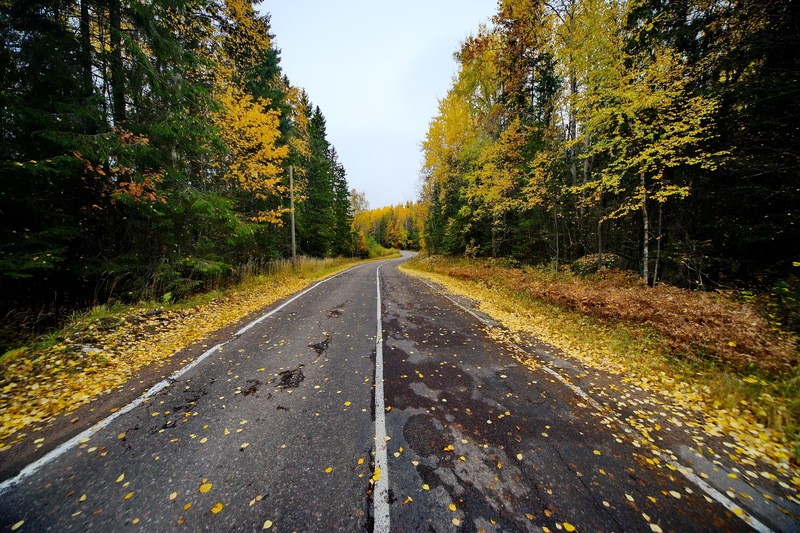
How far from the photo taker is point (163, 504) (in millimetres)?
2475

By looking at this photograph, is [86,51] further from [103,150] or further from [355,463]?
[355,463]

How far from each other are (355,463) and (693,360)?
255 inches

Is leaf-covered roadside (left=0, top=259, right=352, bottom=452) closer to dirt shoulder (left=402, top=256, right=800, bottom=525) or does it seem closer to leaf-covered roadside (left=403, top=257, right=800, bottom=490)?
dirt shoulder (left=402, top=256, right=800, bottom=525)

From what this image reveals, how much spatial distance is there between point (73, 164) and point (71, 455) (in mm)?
6239

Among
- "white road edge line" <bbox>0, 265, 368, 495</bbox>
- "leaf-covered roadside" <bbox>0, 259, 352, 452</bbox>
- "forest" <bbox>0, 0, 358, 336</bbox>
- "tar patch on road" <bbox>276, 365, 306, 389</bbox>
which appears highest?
"forest" <bbox>0, 0, 358, 336</bbox>

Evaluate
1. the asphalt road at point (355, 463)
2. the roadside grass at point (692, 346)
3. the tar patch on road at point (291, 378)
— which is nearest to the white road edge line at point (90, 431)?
the asphalt road at point (355, 463)

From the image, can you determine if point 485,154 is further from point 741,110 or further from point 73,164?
point 73,164

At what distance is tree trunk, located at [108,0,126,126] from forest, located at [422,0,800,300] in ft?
40.9

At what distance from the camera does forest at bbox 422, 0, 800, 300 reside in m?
6.66

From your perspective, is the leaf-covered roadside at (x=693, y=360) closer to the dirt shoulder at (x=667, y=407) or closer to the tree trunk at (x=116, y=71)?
the dirt shoulder at (x=667, y=407)

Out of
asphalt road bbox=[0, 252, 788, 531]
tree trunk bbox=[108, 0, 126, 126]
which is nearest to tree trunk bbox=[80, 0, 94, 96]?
tree trunk bbox=[108, 0, 126, 126]

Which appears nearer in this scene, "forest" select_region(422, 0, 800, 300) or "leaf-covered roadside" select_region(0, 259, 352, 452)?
"leaf-covered roadside" select_region(0, 259, 352, 452)

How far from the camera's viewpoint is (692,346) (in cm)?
546

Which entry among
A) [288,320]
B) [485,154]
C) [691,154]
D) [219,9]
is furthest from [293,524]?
[485,154]
